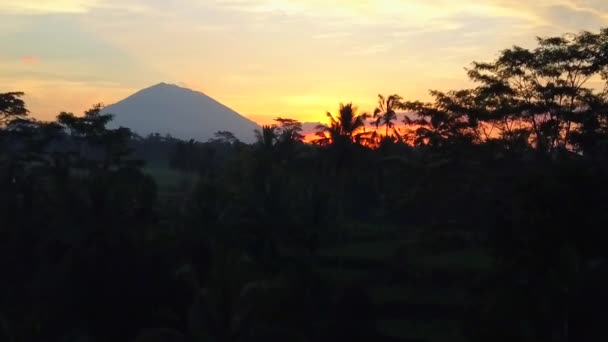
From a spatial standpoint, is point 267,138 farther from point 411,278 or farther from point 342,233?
point 411,278

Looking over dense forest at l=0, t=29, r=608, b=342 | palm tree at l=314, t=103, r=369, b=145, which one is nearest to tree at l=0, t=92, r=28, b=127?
dense forest at l=0, t=29, r=608, b=342

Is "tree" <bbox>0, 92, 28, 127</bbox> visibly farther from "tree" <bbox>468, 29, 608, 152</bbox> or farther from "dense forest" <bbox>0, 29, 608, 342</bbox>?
"tree" <bbox>468, 29, 608, 152</bbox>

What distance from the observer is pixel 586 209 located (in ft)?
51.5

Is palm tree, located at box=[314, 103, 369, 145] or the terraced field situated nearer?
the terraced field

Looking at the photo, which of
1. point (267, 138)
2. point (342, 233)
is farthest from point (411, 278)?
point (267, 138)

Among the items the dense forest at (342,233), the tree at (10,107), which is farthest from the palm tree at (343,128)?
the tree at (10,107)

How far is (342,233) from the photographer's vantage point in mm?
29391

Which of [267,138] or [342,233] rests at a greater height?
[267,138]

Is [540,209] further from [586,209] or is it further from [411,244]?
[411,244]

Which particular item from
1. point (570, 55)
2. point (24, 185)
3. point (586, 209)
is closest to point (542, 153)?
point (570, 55)

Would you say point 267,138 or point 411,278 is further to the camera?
point 267,138

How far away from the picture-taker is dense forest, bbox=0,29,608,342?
1548 centimetres

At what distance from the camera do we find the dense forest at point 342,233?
15484 mm

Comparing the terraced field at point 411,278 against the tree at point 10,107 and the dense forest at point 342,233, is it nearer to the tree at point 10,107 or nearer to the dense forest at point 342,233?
the dense forest at point 342,233
